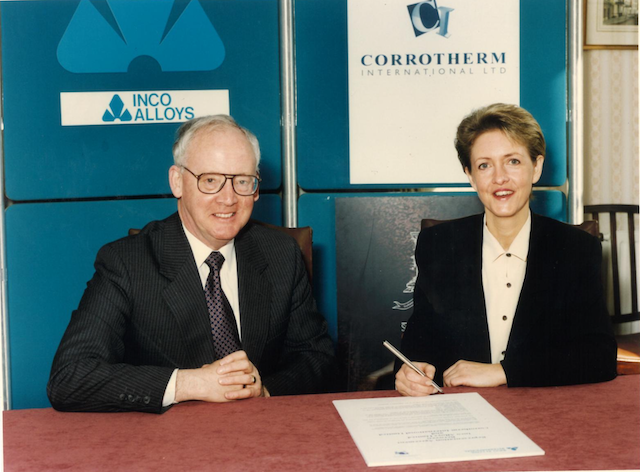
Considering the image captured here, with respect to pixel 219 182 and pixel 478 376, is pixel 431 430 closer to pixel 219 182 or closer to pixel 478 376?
pixel 478 376

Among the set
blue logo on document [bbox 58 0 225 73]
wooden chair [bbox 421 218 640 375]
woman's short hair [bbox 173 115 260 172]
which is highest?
blue logo on document [bbox 58 0 225 73]

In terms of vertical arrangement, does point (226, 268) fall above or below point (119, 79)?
below

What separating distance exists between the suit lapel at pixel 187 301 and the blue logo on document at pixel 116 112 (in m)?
1.07

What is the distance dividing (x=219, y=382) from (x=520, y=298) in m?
0.95

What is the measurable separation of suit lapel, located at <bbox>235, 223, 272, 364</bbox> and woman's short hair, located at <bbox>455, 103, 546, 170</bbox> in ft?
2.69

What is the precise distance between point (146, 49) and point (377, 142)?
3.56 feet

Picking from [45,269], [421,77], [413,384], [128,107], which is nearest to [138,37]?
[128,107]

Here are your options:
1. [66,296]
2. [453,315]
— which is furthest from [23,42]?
[453,315]

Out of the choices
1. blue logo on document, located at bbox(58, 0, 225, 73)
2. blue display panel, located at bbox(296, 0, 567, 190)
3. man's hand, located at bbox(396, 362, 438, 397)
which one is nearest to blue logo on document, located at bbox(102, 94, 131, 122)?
blue logo on document, located at bbox(58, 0, 225, 73)

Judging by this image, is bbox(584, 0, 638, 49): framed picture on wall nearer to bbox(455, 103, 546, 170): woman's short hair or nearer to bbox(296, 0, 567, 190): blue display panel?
bbox(296, 0, 567, 190): blue display panel

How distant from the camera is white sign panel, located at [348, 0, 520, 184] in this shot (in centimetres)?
267

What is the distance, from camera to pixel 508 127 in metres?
2.01

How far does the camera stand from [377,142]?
8.90 ft

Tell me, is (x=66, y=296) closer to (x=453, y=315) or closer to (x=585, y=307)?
(x=453, y=315)
